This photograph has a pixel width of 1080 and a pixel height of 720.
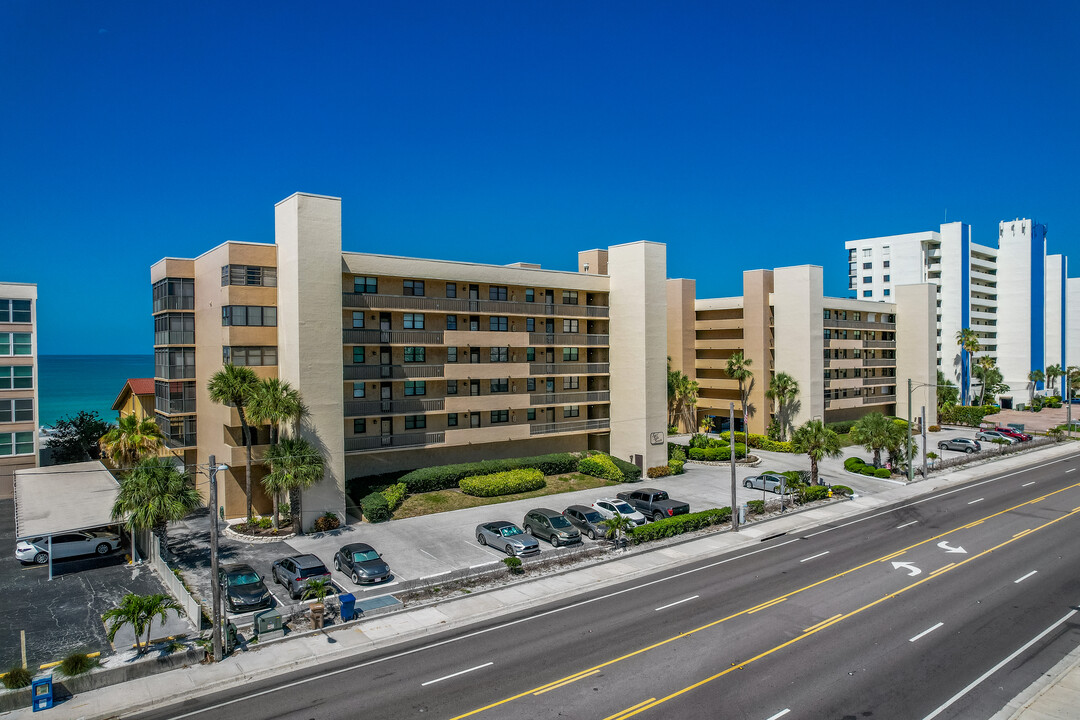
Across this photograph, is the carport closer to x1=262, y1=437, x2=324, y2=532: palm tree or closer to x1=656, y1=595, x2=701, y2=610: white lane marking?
x1=262, y1=437, x2=324, y2=532: palm tree

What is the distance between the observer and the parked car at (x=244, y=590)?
87.9ft

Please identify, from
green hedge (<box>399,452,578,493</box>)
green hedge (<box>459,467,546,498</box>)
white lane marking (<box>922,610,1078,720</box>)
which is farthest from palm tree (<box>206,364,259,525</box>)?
white lane marking (<box>922,610,1078,720</box>)

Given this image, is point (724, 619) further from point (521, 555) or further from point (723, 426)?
point (723, 426)

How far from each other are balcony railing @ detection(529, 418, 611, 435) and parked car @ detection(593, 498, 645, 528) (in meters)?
12.8

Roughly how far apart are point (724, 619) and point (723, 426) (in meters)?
54.2

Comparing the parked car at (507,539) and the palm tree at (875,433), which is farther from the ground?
the palm tree at (875,433)

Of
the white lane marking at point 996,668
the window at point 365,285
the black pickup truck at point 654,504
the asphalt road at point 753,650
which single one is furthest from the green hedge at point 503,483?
the white lane marking at point 996,668

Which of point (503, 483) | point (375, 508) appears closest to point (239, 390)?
point (375, 508)

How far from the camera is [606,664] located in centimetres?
Result: 2127

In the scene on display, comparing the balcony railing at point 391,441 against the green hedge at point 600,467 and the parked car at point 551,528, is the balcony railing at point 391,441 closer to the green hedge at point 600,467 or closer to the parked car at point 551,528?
the parked car at point 551,528

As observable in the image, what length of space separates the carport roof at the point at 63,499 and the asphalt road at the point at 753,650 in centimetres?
1631

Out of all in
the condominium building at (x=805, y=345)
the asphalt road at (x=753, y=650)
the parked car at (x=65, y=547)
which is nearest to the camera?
the asphalt road at (x=753, y=650)

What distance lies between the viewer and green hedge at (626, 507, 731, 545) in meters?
35.3

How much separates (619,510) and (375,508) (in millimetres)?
14413
